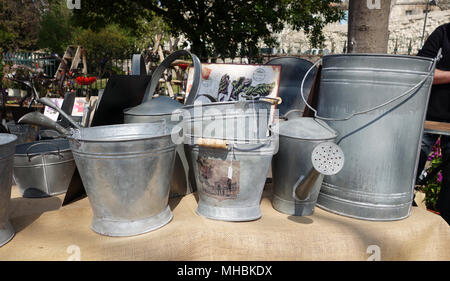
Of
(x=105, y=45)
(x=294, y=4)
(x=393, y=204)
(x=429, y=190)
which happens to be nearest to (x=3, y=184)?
(x=393, y=204)

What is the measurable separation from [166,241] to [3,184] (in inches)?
23.3

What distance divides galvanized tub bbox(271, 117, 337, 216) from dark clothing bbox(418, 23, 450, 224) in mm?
963

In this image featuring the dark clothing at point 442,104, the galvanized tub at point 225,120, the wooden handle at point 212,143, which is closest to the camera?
the wooden handle at point 212,143

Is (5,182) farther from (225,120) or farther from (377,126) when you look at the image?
(377,126)

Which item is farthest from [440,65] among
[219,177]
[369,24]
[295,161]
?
[219,177]

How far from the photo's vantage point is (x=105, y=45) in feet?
56.1

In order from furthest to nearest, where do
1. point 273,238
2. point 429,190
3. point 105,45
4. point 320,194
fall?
point 105,45, point 429,190, point 320,194, point 273,238

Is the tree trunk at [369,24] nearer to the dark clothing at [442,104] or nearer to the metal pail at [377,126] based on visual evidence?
the dark clothing at [442,104]

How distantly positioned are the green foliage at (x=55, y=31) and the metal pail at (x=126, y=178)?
18938 millimetres

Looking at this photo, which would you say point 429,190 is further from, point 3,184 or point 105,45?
point 105,45

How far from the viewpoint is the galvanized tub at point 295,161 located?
51.1 inches

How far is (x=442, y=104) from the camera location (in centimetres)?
194

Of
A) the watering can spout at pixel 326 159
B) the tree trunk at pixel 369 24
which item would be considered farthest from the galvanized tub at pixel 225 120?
the tree trunk at pixel 369 24

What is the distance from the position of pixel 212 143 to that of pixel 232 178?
17cm
